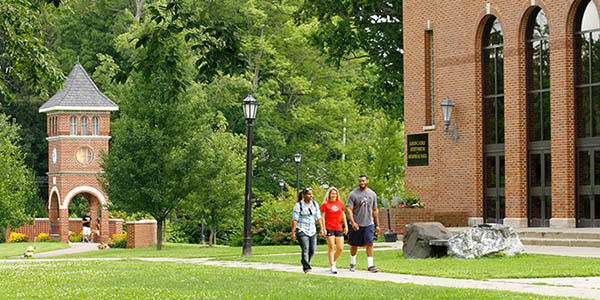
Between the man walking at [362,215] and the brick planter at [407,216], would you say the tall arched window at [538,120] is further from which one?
the man walking at [362,215]

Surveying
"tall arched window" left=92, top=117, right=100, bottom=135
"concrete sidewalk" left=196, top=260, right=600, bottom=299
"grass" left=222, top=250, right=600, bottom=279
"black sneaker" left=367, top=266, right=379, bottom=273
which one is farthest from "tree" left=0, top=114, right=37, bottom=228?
"black sneaker" left=367, top=266, right=379, bottom=273

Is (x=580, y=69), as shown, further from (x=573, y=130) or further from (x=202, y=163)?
(x=202, y=163)

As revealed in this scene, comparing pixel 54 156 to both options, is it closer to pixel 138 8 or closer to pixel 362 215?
pixel 138 8

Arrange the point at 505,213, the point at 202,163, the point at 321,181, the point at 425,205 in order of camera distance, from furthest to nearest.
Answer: the point at 321,181
the point at 202,163
the point at 425,205
the point at 505,213

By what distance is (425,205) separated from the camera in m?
31.7

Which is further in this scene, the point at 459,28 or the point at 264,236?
the point at 264,236

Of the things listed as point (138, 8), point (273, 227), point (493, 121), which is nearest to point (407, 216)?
point (493, 121)

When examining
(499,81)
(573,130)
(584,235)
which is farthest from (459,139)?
(584,235)

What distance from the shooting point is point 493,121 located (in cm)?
2995

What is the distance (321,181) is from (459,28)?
29.0 meters

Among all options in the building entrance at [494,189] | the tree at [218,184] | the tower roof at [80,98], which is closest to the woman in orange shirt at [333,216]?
the building entrance at [494,189]

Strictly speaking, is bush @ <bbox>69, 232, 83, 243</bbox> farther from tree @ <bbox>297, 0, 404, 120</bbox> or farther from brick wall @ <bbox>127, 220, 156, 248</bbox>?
tree @ <bbox>297, 0, 404, 120</bbox>

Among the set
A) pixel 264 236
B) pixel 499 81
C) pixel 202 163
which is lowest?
pixel 264 236

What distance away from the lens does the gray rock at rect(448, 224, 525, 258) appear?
2002cm
